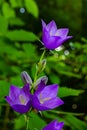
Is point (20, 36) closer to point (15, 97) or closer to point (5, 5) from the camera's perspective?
point (5, 5)

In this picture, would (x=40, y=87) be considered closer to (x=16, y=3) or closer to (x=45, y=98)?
(x=45, y=98)

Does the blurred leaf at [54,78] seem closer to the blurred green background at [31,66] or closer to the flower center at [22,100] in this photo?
the blurred green background at [31,66]

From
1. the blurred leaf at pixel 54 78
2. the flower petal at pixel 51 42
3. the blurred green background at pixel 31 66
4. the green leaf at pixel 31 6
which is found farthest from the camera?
the green leaf at pixel 31 6

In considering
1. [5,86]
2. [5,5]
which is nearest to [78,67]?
[5,5]

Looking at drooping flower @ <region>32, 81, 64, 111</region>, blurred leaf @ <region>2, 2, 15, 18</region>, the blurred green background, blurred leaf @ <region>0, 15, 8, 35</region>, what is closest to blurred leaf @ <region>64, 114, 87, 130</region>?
the blurred green background

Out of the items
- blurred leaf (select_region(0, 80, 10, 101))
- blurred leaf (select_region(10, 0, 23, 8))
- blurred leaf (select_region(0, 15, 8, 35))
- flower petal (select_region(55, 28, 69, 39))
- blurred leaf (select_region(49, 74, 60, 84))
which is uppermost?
flower petal (select_region(55, 28, 69, 39))

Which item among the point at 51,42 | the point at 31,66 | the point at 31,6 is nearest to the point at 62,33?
the point at 51,42

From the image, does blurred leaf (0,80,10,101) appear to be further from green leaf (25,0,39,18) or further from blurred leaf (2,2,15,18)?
blurred leaf (2,2,15,18)

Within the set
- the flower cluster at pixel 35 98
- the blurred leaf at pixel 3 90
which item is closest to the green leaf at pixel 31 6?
the blurred leaf at pixel 3 90

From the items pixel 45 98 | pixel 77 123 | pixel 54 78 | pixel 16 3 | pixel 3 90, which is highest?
pixel 45 98
